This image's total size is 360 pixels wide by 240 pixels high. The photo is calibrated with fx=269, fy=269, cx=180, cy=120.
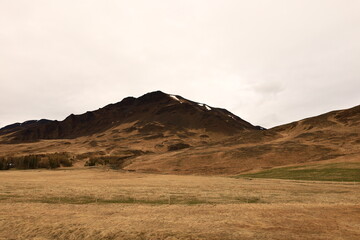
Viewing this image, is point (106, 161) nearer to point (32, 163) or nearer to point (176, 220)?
point (32, 163)

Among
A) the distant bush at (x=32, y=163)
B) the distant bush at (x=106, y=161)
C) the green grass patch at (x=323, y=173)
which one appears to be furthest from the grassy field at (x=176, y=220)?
the distant bush at (x=106, y=161)

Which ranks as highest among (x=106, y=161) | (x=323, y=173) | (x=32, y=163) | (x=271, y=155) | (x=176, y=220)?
(x=32, y=163)

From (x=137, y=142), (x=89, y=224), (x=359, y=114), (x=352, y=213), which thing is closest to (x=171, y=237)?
(x=89, y=224)

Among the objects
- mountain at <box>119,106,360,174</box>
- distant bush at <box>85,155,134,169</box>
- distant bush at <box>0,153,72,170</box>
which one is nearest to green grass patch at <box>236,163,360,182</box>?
mountain at <box>119,106,360,174</box>

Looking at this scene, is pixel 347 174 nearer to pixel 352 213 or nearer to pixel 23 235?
pixel 352 213

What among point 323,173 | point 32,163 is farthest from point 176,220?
point 32,163

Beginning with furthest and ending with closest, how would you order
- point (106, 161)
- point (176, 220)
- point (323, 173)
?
point (106, 161) < point (323, 173) < point (176, 220)

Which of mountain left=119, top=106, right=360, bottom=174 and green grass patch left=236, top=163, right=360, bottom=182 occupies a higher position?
mountain left=119, top=106, right=360, bottom=174

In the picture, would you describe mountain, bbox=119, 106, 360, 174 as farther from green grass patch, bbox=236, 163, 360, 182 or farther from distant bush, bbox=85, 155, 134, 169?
distant bush, bbox=85, 155, 134, 169

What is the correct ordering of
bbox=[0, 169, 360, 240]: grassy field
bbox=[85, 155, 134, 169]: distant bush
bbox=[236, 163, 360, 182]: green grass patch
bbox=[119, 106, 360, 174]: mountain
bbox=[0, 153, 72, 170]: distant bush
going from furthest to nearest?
bbox=[85, 155, 134, 169]: distant bush → bbox=[0, 153, 72, 170]: distant bush → bbox=[119, 106, 360, 174]: mountain → bbox=[236, 163, 360, 182]: green grass patch → bbox=[0, 169, 360, 240]: grassy field

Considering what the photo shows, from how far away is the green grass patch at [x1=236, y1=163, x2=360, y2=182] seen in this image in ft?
137

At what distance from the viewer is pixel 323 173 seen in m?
45.8

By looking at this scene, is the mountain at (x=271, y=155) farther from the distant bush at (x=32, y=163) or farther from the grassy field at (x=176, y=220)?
the grassy field at (x=176, y=220)

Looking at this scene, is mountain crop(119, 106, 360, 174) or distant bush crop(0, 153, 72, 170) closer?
mountain crop(119, 106, 360, 174)
